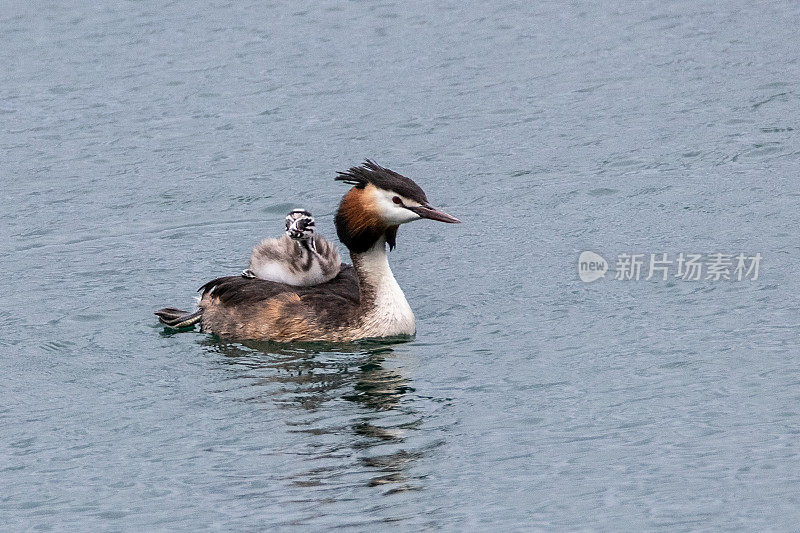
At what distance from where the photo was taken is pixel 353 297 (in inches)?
601

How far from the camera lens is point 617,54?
80.5 feet

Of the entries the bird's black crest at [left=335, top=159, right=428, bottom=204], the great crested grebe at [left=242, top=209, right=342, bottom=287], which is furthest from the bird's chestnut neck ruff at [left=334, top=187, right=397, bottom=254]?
the great crested grebe at [left=242, top=209, right=342, bottom=287]

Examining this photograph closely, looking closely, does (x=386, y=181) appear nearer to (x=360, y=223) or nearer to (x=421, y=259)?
(x=360, y=223)

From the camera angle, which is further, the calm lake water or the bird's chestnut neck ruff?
the bird's chestnut neck ruff

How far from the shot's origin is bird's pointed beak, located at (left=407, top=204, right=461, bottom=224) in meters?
14.1

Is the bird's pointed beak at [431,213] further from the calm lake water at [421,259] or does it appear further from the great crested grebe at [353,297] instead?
the calm lake water at [421,259]

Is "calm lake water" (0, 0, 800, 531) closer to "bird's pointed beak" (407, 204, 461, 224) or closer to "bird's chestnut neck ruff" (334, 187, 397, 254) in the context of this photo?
"bird's chestnut neck ruff" (334, 187, 397, 254)

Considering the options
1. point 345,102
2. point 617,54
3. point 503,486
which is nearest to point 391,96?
point 345,102

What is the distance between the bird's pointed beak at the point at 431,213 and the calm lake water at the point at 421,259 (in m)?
1.29

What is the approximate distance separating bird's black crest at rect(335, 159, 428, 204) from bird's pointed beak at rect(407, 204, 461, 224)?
0.07m

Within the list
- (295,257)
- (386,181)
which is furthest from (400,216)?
(295,257)

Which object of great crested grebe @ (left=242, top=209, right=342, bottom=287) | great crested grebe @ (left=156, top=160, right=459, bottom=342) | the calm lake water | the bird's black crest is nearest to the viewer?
the calm lake water

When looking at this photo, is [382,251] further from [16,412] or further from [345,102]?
[345,102]

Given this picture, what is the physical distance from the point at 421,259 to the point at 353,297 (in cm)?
224
